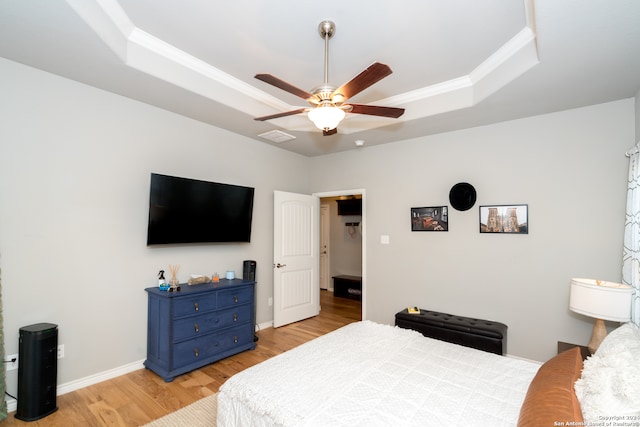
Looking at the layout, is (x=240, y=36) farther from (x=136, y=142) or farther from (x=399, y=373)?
(x=399, y=373)

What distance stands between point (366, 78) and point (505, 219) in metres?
2.60

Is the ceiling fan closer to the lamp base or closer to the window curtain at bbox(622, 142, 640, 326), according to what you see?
the window curtain at bbox(622, 142, 640, 326)

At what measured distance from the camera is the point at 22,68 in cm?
244

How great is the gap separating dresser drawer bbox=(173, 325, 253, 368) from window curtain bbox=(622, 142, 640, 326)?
3.63 meters

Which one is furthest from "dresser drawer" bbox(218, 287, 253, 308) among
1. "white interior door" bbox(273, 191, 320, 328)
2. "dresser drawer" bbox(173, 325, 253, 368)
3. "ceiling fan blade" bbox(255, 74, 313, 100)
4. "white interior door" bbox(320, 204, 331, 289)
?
"white interior door" bbox(320, 204, 331, 289)

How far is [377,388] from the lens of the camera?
165 cm

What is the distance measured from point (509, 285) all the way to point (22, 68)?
5.00 metres

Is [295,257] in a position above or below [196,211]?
below

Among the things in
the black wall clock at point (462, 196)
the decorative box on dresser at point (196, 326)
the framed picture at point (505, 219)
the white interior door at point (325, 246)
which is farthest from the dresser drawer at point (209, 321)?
the white interior door at point (325, 246)

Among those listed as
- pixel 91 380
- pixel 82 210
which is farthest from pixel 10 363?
pixel 82 210

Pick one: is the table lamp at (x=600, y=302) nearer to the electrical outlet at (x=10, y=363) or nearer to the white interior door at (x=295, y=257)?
the white interior door at (x=295, y=257)

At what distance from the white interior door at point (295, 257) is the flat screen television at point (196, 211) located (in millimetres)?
611

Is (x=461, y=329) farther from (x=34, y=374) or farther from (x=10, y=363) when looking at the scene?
(x=10, y=363)

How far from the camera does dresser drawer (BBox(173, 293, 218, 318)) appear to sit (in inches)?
117
